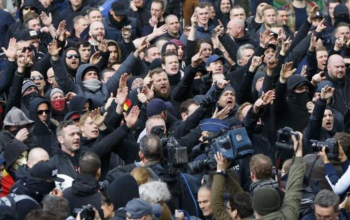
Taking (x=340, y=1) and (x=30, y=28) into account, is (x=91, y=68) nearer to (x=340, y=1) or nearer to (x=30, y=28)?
(x=30, y=28)

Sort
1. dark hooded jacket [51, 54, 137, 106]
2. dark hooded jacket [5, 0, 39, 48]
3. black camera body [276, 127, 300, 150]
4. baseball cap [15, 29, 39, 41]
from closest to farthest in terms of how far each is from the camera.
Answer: black camera body [276, 127, 300, 150] < dark hooded jacket [51, 54, 137, 106] < baseball cap [15, 29, 39, 41] < dark hooded jacket [5, 0, 39, 48]

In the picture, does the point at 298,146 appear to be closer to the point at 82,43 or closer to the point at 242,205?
the point at 242,205

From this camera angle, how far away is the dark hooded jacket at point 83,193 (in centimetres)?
1315

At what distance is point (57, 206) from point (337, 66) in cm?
660

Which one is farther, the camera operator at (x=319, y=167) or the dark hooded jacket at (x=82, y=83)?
the dark hooded jacket at (x=82, y=83)

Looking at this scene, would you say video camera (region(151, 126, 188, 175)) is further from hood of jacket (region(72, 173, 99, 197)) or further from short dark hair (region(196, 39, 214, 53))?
short dark hair (region(196, 39, 214, 53))

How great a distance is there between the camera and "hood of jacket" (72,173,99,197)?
43.3 feet

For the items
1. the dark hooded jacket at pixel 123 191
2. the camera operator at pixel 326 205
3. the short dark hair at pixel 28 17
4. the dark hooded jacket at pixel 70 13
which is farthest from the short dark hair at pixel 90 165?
the dark hooded jacket at pixel 70 13

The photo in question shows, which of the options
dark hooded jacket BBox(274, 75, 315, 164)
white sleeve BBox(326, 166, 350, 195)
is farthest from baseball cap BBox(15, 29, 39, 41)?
white sleeve BBox(326, 166, 350, 195)

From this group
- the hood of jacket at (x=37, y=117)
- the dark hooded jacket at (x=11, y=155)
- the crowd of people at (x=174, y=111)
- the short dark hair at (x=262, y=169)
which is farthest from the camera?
the hood of jacket at (x=37, y=117)

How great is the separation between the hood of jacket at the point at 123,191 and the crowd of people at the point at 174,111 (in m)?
0.01

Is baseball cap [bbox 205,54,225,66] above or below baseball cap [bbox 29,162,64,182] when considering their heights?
below

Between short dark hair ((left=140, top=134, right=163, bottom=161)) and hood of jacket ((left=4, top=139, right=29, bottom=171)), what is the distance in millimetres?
1567

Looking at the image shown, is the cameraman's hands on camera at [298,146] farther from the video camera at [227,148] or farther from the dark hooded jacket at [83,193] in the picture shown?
the dark hooded jacket at [83,193]
